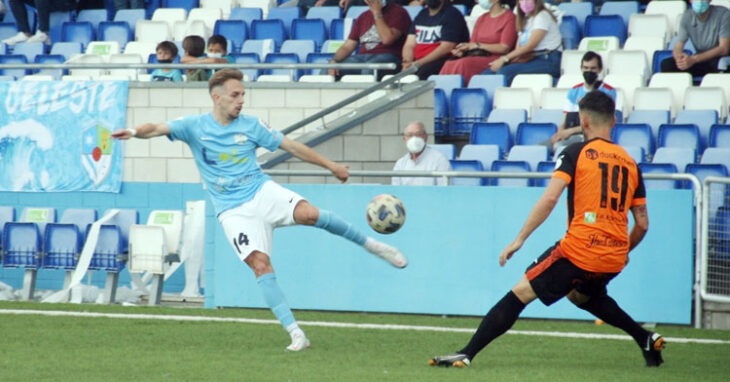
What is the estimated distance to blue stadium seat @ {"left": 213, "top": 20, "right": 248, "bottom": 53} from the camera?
60.0 feet

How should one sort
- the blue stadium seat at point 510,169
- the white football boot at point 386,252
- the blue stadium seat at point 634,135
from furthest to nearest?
the blue stadium seat at point 634,135
the blue stadium seat at point 510,169
the white football boot at point 386,252

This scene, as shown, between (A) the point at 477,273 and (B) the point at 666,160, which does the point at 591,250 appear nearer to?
(A) the point at 477,273

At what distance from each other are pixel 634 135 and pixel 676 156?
2.67 ft

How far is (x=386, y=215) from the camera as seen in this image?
30.8 feet

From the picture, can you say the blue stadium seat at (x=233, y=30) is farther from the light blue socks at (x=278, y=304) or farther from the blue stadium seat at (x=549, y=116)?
the light blue socks at (x=278, y=304)

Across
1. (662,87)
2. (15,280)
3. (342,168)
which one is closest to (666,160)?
(662,87)

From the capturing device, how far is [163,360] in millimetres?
8305

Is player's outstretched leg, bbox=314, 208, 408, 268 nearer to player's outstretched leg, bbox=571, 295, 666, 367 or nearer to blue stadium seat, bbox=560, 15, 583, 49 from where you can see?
player's outstretched leg, bbox=571, 295, 666, 367

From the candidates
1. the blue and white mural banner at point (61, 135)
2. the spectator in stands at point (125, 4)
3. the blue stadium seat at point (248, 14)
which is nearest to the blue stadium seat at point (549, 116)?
the blue and white mural banner at point (61, 135)

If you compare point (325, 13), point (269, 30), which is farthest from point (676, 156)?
point (269, 30)

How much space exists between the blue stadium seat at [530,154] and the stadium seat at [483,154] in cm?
20

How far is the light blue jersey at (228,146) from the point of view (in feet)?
29.5

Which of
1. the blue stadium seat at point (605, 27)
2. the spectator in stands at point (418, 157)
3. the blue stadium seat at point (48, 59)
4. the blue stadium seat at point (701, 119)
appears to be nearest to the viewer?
the spectator in stands at point (418, 157)

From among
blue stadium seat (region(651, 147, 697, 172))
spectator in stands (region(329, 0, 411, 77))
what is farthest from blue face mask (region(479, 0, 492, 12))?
blue stadium seat (region(651, 147, 697, 172))
